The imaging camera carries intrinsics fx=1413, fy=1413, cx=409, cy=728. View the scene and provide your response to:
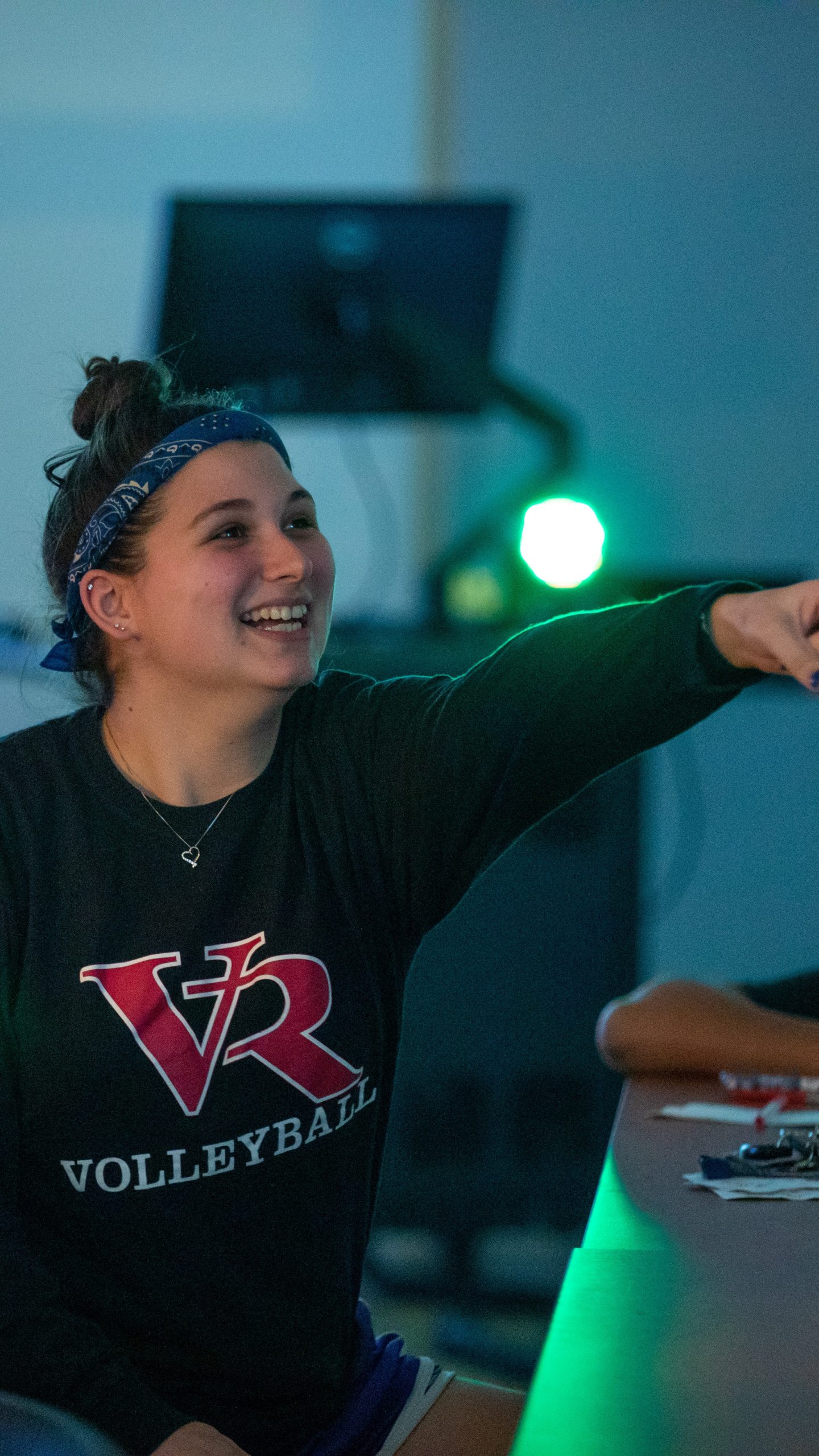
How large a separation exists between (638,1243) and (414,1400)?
38 centimetres

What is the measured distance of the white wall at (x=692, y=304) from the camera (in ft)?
11.5

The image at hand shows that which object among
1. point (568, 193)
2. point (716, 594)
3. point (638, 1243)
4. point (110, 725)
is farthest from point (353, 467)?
point (638, 1243)

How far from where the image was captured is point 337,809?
1364mm

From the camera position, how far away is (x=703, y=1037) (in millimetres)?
1469

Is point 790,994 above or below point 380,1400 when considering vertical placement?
above

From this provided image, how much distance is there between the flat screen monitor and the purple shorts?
168cm

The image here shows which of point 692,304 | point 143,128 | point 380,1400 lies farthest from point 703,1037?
point 143,128

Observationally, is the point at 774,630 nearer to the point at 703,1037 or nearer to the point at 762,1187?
the point at 762,1187

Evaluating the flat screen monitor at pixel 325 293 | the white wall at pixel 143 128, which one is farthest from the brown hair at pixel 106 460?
the white wall at pixel 143 128

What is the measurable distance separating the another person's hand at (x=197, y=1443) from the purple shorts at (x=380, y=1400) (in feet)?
0.74

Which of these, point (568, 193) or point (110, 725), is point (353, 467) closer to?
point (568, 193)

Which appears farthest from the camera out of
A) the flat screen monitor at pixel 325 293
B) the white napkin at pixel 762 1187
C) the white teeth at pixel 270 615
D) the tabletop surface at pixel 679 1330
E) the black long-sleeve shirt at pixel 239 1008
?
the flat screen monitor at pixel 325 293

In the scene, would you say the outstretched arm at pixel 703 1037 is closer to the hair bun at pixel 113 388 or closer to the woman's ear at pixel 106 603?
the woman's ear at pixel 106 603

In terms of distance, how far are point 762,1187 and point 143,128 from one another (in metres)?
3.22
